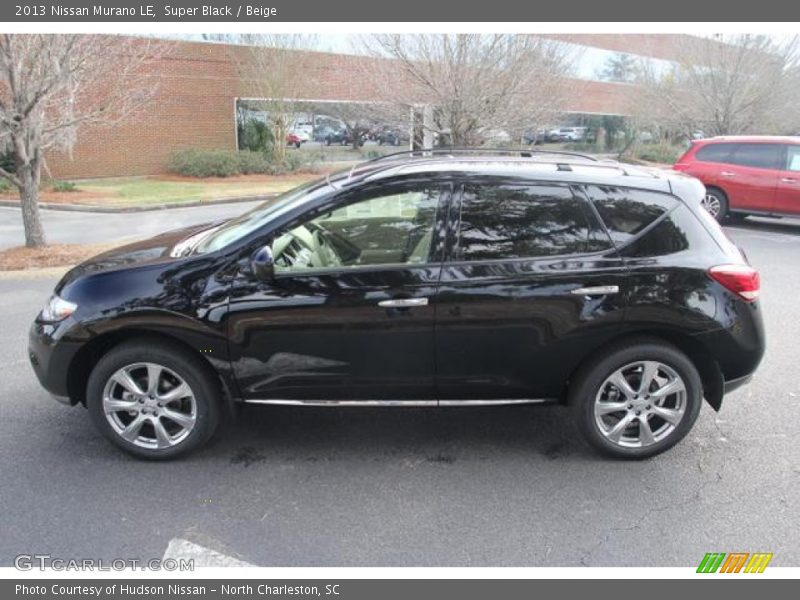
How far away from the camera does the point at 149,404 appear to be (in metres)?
3.49

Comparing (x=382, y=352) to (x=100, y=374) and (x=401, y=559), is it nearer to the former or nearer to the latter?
(x=401, y=559)

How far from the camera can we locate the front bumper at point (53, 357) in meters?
3.46

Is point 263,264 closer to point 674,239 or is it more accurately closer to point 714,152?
point 674,239

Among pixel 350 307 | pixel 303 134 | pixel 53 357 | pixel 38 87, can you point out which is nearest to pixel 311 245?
pixel 350 307

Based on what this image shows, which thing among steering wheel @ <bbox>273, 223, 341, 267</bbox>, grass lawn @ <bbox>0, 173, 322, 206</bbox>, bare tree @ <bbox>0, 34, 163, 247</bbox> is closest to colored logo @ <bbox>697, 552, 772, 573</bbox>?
steering wheel @ <bbox>273, 223, 341, 267</bbox>

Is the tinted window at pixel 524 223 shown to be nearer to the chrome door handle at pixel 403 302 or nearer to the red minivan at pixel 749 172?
the chrome door handle at pixel 403 302

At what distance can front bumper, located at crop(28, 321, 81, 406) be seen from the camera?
3461 millimetres

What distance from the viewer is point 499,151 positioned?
4.25m

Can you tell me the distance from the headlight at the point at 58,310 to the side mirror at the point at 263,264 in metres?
1.06

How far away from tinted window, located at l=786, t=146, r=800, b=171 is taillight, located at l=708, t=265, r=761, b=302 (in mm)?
9372

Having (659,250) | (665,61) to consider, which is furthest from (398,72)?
(665,61)

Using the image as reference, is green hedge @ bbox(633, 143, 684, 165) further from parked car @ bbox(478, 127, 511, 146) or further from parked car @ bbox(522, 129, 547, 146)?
parked car @ bbox(478, 127, 511, 146)

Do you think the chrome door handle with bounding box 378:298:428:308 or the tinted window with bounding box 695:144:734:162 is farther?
the tinted window with bounding box 695:144:734:162

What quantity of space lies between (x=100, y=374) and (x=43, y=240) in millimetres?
7252
